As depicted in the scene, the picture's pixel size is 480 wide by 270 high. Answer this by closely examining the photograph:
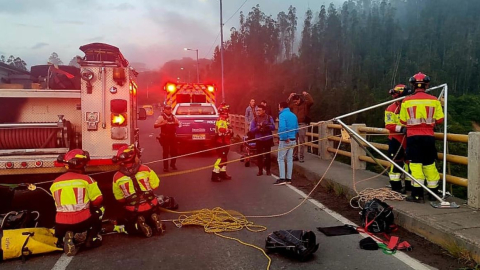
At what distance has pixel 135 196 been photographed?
18.2 feet

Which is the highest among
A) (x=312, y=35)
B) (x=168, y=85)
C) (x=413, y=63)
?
(x=312, y=35)

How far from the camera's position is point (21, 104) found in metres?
6.86

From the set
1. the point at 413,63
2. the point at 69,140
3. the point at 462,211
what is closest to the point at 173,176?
the point at 69,140

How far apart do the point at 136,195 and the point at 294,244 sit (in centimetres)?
222

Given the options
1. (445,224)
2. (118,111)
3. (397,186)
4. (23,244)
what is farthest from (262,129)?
(23,244)

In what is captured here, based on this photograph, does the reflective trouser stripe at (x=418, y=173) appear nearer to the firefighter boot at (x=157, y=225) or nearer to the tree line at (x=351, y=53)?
the firefighter boot at (x=157, y=225)

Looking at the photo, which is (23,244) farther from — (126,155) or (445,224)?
(445,224)

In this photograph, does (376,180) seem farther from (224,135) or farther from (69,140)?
(69,140)

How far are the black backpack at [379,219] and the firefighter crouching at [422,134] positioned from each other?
37.1 inches

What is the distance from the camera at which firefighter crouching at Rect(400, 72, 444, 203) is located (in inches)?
245

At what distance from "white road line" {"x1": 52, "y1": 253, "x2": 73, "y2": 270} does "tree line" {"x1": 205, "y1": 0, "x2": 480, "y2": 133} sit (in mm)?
46353


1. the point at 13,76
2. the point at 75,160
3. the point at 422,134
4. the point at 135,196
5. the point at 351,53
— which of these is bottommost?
the point at 135,196

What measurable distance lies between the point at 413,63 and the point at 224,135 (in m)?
71.4

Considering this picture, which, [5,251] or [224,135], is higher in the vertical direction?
[224,135]
